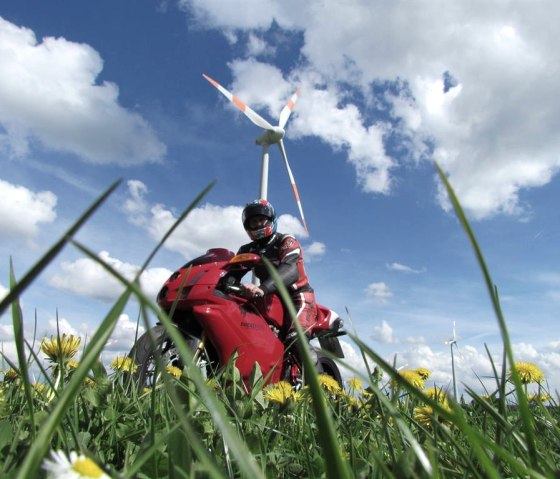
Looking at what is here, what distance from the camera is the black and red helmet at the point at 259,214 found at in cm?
573

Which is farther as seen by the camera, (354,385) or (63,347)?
(354,385)

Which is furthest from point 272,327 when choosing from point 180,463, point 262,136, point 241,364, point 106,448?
point 262,136

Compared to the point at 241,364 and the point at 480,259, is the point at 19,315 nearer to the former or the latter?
the point at 480,259

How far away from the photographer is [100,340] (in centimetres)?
44

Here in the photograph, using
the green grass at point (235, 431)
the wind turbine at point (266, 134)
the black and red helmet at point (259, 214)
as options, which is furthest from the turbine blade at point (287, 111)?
the green grass at point (235, 431)

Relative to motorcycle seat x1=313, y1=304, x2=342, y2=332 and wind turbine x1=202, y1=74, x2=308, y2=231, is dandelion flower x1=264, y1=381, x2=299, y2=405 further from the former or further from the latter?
wind turbine x1=202, y1=74, x2=308, y2=231

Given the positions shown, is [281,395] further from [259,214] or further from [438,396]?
[259,214]

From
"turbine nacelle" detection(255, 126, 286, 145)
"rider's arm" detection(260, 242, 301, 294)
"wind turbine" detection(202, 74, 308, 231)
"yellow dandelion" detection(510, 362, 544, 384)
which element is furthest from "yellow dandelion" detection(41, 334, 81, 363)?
"turbine nacelle" detection(255, 126, 286, 145)

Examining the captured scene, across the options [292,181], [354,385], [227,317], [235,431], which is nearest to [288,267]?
[227,317]

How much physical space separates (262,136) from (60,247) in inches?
562

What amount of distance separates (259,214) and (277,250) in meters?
0.47

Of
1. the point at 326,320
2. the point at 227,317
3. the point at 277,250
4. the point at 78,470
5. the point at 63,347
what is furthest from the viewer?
the point at 326,320

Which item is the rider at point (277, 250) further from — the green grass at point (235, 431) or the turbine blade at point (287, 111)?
the turbine blade at point (287, 111)

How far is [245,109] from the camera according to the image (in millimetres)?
13062
